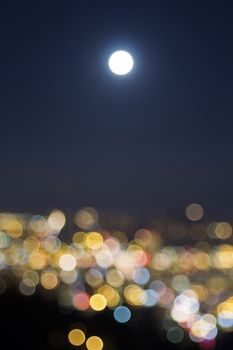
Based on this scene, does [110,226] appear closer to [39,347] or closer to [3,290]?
[3,290]

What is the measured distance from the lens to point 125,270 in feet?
248

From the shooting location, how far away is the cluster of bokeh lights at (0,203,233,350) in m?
35.1

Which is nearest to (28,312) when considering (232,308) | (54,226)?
(232,308)

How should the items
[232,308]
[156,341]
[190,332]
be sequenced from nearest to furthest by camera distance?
[156,341], [190,332], [232,308]

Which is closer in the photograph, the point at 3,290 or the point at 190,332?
the point at 3,290

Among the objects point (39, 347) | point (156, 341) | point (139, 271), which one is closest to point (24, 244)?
point (139, 271)

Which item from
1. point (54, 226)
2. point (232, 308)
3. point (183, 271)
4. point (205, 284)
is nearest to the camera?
point (232, 308)

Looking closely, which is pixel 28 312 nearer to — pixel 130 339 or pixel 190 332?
pixel 130 339

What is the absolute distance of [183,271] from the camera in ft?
239

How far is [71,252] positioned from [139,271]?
9.79 meters

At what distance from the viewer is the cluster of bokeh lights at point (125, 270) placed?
3512cm

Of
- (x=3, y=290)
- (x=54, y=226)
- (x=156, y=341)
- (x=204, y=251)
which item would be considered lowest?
(x=204, y=251)

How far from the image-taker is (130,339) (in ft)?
82.4

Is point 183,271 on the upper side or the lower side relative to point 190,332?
lower
